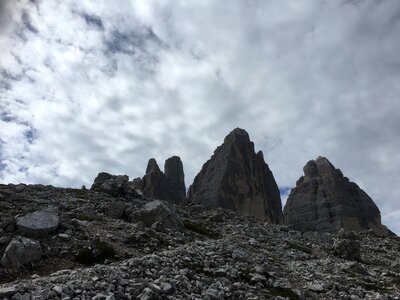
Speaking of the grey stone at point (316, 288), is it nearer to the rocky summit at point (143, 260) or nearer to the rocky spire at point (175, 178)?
the rocky summit at point (143, 260)

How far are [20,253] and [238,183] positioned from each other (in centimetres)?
11184

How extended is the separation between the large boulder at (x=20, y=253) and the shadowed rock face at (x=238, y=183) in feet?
334

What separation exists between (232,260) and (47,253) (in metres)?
14.2

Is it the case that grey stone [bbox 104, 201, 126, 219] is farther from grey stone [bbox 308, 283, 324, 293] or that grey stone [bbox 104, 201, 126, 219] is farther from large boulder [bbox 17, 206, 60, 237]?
grey stone [bbox 308, 283, 324, 293]

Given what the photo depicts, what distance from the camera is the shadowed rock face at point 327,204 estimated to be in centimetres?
13262

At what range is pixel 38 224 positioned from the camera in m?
30.1

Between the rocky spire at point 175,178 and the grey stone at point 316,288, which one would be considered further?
the rocky spire at point 175,178

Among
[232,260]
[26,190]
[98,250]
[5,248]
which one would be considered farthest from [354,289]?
[26,190]

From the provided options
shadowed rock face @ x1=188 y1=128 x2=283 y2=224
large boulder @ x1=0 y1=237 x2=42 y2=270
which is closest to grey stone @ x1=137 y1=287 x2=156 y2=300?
large boulder @ x1=0 y1=237 x2=42 y2=270

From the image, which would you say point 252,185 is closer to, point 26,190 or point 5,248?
point 26,190

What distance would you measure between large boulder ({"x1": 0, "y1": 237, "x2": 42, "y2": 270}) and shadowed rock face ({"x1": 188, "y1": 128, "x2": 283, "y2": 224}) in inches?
4010

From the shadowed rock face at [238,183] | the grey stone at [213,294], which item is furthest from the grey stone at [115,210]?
the shadowed rock face at [238,183]

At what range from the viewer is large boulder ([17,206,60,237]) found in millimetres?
29047

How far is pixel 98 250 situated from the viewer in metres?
29.0
